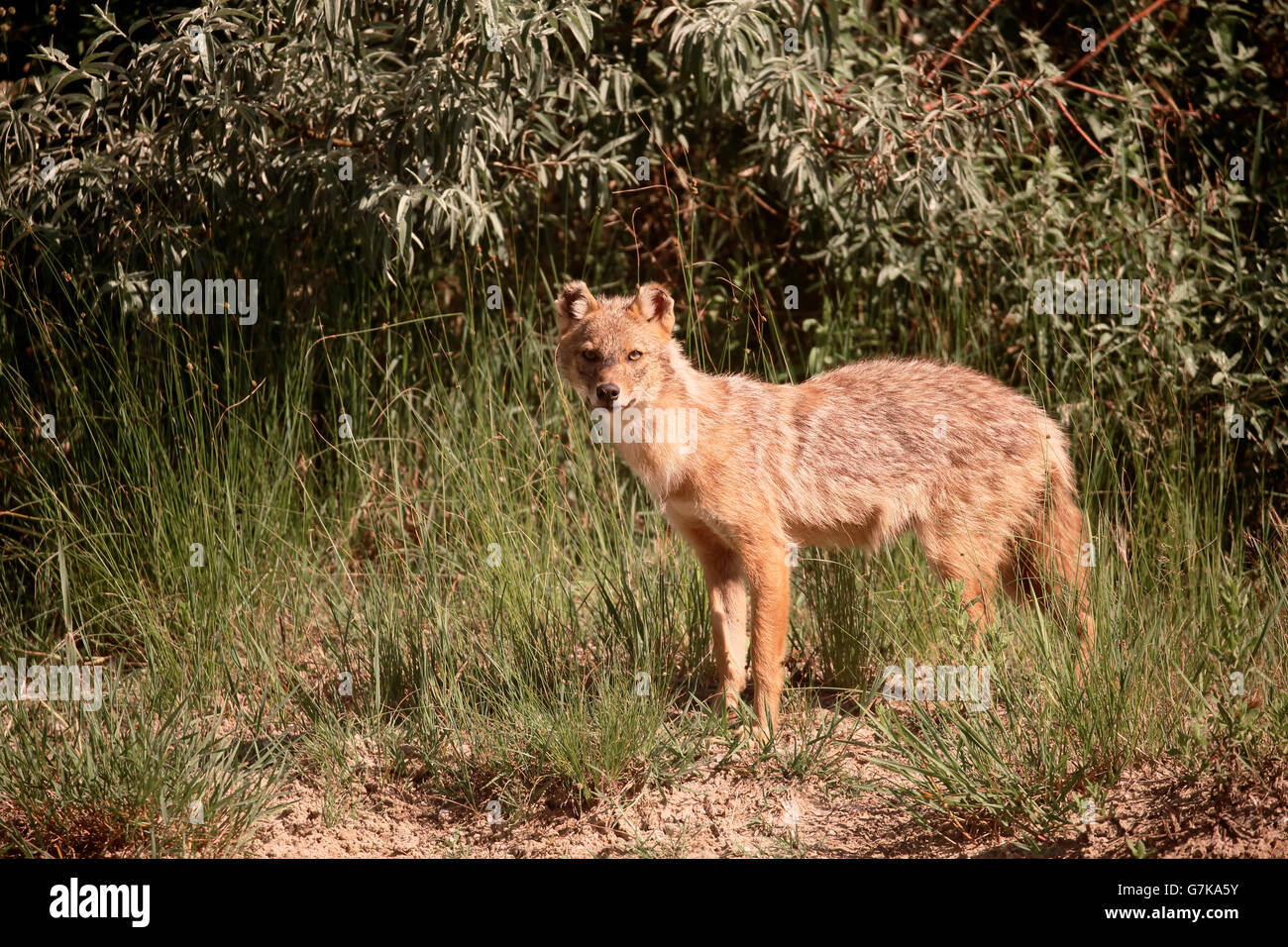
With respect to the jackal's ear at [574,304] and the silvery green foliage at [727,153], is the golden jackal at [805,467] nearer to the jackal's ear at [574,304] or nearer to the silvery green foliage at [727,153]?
the jackal's ear at [574,304]

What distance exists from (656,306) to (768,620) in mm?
1564

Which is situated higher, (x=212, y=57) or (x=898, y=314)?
(x=212, y=57)

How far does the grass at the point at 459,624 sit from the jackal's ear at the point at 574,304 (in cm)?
79

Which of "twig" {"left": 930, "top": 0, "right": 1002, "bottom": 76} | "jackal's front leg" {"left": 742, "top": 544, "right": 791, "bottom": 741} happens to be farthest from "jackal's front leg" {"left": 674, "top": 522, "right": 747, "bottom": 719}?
"twig" {"left": 930, "top": 0, "right": 1002, "bottom": 76}

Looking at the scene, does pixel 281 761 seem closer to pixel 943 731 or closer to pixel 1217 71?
pixel 943 731

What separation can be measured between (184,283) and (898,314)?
165 inches

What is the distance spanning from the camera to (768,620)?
5.39 m

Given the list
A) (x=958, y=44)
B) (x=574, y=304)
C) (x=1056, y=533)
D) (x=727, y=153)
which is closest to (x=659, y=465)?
(x=574, y=304)

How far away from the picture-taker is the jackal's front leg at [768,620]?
537 centimetres

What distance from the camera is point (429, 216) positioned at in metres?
6.09

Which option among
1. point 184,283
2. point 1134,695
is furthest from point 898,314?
point 184,283

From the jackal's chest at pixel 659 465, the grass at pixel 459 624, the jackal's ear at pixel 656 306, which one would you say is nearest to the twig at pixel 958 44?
the grass at pixel 459 624

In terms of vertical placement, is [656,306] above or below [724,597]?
above

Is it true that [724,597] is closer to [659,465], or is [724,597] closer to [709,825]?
[659,465]
